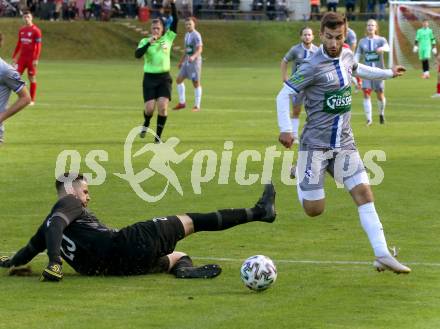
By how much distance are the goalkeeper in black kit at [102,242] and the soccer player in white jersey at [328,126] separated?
3.25 ft

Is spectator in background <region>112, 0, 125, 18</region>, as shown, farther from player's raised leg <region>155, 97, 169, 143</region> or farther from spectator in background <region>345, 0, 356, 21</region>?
player's raised leg <region>155, 97, 169, 143</region>

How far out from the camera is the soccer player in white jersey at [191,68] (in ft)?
105

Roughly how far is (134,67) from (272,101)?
939 inches

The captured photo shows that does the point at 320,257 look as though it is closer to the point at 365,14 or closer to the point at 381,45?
the point at 381,45

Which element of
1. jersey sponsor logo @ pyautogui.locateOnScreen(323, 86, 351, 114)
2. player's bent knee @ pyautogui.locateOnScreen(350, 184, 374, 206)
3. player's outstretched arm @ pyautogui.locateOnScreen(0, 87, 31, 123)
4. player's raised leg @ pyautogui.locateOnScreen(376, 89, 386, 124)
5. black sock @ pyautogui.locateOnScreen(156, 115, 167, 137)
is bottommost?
player's raised leg @ pyautogui.locateOnScreen(376, 89, 386, 124)

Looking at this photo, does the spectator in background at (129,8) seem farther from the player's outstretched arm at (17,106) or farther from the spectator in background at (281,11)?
the player's outstretched arm at (17,106)

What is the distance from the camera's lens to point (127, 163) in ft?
65.1

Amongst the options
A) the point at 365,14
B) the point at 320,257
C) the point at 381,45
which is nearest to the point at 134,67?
the point at 365,14

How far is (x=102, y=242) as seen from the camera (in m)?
10.2

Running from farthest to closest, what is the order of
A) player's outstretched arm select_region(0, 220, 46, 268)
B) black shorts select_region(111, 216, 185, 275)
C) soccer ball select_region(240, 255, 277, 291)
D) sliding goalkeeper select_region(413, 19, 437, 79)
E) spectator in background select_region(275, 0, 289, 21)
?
spectator in background select_region(275, 0, 289, 21) → sliding goalkeeper select_region(413, 19, 437, 79) → player's outstretched arm select_region(0, 220, 46, 268) → black shorts select_region(111, 216, 185, 275) → soccer ball select_region(240, 255, 277, 291)

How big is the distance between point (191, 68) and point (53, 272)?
22955 millimetres

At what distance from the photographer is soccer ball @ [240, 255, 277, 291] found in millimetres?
9781

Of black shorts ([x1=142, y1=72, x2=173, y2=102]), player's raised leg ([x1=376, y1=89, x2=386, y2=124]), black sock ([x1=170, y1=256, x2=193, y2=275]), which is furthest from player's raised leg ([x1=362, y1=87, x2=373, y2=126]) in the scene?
black sock ([x1=170, y1=256, x2=193, y2=275])

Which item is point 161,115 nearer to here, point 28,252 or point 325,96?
point 325,96
